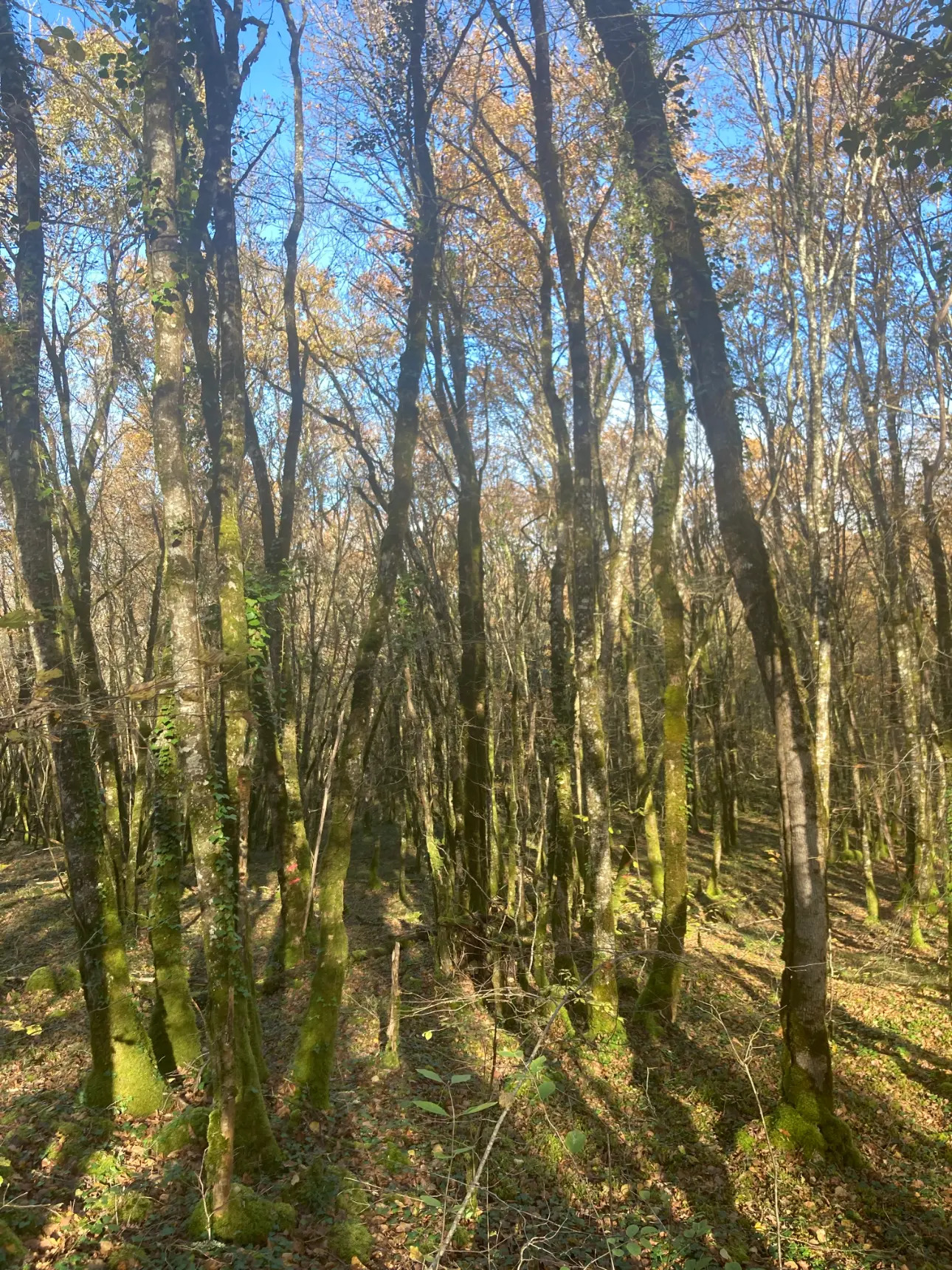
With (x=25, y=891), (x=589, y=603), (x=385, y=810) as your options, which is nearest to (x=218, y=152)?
(x=589, y=603)

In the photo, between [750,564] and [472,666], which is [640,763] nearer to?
[472,666]

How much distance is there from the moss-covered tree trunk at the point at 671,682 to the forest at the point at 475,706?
72 millimetres

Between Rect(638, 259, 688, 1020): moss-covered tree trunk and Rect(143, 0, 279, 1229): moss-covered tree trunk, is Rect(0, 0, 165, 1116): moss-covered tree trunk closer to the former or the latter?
Rect(143, 0, 279, 1229): moss-covered tree trunk

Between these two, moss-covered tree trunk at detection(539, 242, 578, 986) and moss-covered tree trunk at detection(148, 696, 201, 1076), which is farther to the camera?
moss-covered tree trunk at detection(539, 242, 578, 986)

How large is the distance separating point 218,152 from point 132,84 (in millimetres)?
1088

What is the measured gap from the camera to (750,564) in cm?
827

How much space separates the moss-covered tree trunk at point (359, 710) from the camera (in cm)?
838

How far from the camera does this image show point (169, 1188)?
6816mm

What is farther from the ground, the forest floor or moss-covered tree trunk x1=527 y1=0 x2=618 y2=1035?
moss-covered tree trunk x1=527 y1=0 x2=618 y2=1035

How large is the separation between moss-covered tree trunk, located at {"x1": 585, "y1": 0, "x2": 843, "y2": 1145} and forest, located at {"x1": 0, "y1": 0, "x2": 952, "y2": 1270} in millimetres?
48

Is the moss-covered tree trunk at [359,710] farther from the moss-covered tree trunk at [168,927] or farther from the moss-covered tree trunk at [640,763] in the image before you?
the moss-covered tree trunk at [640,763]

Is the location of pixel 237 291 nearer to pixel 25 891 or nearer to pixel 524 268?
pixel 524 268

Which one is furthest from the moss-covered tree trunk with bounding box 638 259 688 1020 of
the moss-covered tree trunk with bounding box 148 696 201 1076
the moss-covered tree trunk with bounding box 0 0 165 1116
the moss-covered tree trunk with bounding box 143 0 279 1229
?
the moss-covered tree trunk with bounding box 0 0 165 1116

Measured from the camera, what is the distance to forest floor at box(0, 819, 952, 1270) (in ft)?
20.5
